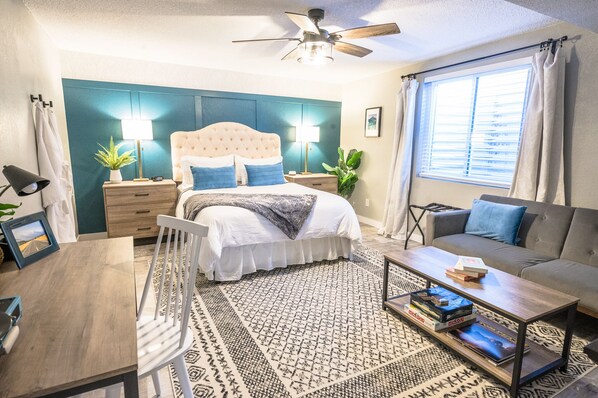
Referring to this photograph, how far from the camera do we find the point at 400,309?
2410mm

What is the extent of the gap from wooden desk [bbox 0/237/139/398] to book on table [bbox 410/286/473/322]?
1.84 meters

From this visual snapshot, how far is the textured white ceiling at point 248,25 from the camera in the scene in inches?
102

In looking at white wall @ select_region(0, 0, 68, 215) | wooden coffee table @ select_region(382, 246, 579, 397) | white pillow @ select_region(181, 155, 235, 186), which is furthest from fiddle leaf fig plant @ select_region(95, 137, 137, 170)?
wooden coffee table @ select_region(382, 246, 579, 397)

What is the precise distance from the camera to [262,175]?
4.40m

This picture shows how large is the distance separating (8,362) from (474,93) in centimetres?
439

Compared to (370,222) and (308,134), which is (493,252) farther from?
(308,134)

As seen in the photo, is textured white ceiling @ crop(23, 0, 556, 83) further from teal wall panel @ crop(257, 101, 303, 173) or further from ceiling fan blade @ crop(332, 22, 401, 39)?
teal wall panel @ crop(257, 101, 303, 173)

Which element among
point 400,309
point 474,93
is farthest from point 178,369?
point 474,93

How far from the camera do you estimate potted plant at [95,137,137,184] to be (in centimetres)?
403

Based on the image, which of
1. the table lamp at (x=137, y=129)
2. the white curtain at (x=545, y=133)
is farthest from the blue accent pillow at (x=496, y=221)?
the table lamp at (x=137, y=129)

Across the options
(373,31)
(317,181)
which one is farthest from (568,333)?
(317,181)

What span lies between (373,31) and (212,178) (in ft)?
8.20

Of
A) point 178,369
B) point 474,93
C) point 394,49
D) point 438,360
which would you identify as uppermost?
point 394,49

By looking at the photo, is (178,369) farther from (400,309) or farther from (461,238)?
(461,238)
